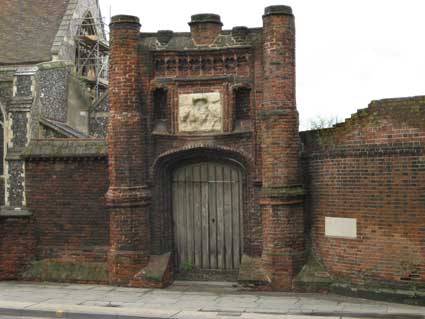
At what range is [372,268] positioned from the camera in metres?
10.6

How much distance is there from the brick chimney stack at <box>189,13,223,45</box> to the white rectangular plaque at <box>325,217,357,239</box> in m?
4.60

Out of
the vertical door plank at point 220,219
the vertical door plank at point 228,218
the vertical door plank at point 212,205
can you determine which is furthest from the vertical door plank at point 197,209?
the vertical door plank at point 228,218

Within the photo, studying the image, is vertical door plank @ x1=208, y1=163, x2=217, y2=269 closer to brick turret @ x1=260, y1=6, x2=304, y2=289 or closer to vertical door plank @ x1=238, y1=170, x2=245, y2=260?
vertical door plank @ x1=238, y1=170, x2=245, y2=260

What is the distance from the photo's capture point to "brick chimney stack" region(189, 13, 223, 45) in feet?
39.8

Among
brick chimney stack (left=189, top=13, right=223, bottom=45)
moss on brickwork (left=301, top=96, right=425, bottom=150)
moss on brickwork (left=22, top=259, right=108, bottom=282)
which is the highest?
brick chimney stack (left=189, top=13, right=223, bottom=45)

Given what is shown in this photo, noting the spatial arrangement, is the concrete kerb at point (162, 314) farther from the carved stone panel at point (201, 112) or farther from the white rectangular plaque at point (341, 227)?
the carved stone panel at point (201, 112)

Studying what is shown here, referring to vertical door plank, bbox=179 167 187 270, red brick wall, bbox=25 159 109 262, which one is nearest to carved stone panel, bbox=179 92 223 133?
vertical door plank, bbox=179 167 187 270

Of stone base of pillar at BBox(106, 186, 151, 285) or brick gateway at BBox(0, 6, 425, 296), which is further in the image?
stone base of pillar at BBox(106, 186, 151, 285)

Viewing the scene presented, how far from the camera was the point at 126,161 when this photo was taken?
12.1 meters

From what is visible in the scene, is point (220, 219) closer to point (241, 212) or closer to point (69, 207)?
point (241, 212)

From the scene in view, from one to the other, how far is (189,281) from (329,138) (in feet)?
14.7

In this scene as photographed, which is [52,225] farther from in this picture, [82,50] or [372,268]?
[82,50]

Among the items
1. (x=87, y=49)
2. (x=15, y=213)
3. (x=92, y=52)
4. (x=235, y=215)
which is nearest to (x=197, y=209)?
(x=235, y=215)

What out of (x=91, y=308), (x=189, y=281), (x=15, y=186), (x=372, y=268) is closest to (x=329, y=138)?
(x=372, y=268)
